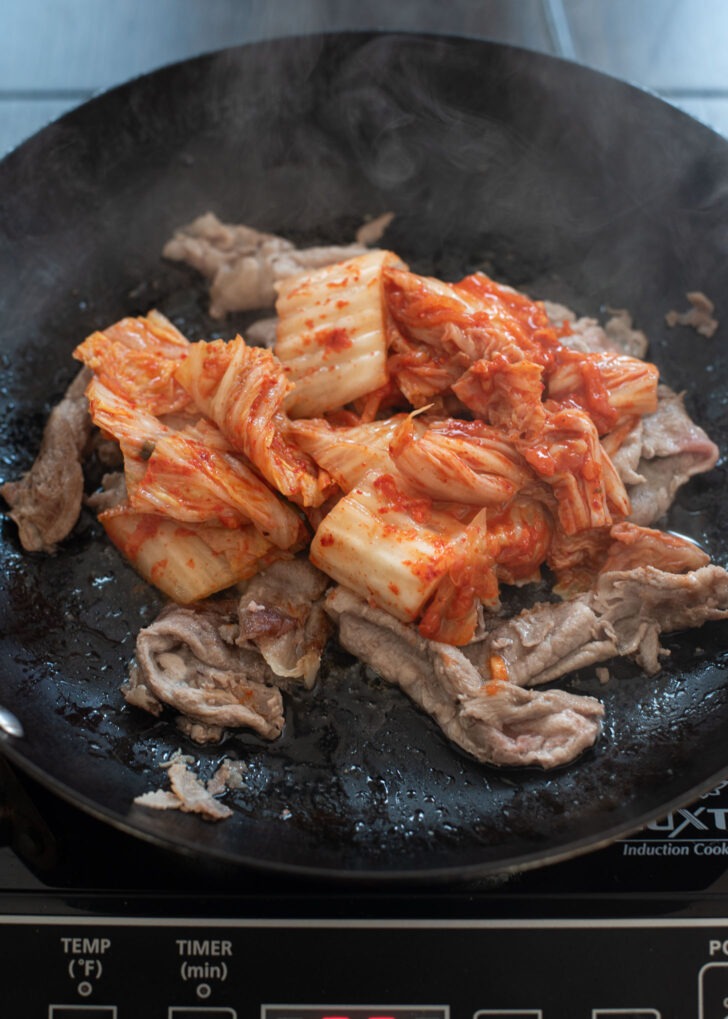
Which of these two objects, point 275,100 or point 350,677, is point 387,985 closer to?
point 350,677

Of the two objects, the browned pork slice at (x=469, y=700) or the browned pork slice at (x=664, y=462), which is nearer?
the browned pork slice at (x=469, y=700)

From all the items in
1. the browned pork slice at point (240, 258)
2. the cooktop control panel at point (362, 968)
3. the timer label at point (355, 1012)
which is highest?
the browned pork slice at point (240, 258)

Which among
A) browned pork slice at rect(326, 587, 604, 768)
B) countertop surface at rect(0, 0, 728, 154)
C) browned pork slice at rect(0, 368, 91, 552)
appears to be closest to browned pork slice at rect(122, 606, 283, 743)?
browned pork slice at rect(326, 587, 604, 768)

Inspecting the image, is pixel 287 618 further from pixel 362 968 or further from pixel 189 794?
pixel 362 968

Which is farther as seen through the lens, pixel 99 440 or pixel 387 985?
pixel 99 440

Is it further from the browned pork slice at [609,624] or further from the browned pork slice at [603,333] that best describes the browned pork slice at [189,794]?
the browned pork slice at [603,333]

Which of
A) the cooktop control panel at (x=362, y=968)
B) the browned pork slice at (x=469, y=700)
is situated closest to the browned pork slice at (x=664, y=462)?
the browned pork slice at (x=469, y=700)

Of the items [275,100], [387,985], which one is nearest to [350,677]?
[387,985]
